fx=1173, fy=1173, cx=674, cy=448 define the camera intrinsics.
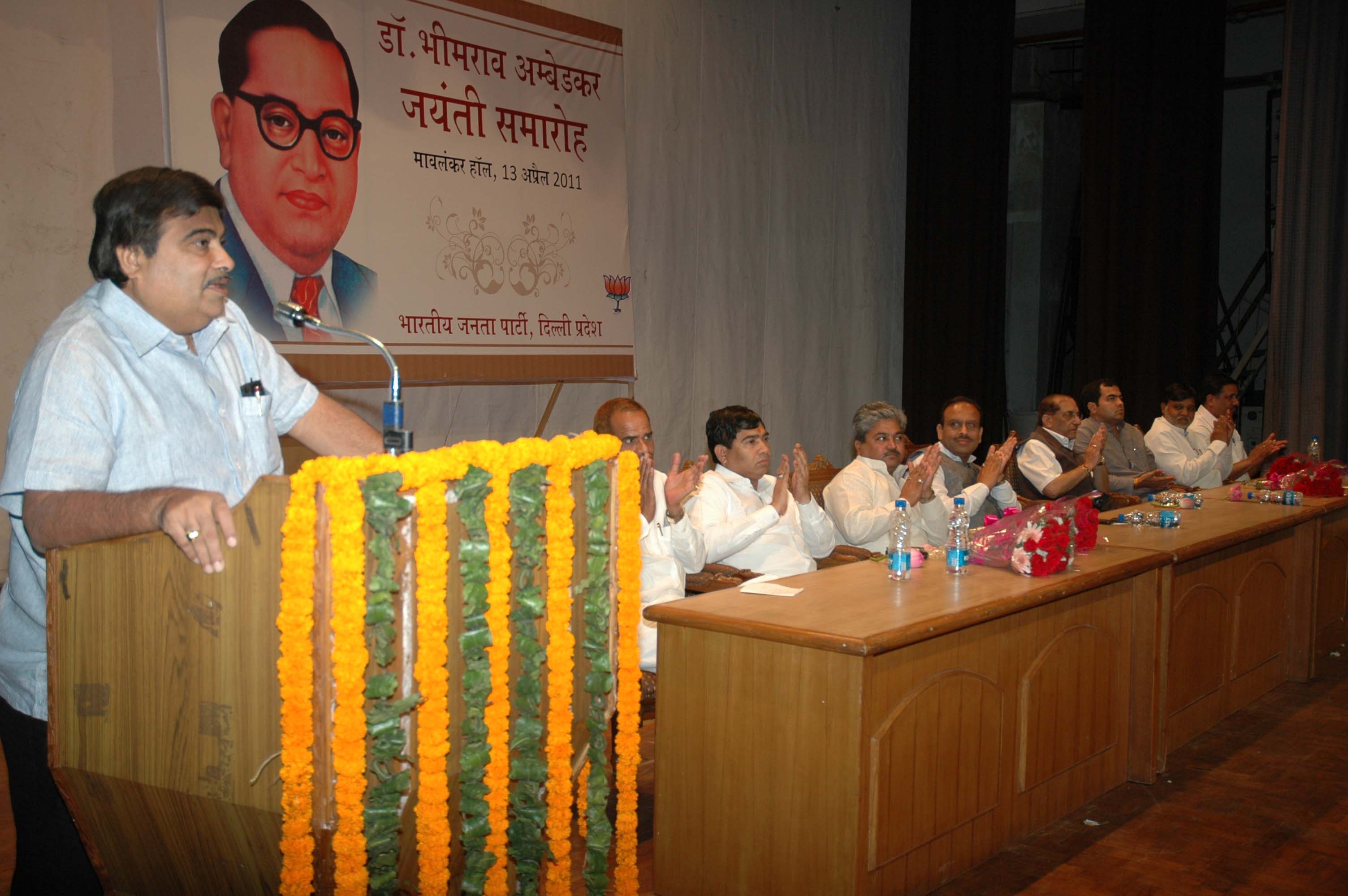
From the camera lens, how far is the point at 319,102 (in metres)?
4.64

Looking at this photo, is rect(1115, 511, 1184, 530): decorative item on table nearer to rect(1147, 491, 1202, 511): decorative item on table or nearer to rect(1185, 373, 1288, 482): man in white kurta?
rect(1147, 491, 1202, 511): decorative item on table

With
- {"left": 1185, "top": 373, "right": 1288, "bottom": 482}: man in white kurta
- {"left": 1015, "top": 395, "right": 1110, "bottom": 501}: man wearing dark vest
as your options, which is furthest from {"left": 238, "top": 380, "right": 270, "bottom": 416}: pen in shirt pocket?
{"left": 1185, "top": 373, "right": 1288, "bottom": 482}: man in white kurta

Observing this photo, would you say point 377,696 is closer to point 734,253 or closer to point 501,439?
point 501,439

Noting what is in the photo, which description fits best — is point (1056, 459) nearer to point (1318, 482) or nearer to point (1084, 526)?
point (1318, 482)

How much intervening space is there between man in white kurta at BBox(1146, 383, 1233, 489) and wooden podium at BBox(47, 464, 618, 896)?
20.9 feet

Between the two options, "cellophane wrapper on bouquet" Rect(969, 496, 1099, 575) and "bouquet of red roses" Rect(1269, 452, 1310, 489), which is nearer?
"cellophane wrapper on bouquet" Rect(969, 496, 1099, 575)

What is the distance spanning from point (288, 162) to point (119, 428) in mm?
3099

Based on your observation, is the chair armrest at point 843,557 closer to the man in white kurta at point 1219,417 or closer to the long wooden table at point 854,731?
the long wooden table at point 854,731

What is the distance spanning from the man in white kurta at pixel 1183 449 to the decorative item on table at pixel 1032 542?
4.01 metres

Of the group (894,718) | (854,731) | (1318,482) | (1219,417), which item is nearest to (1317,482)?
(1318,482)

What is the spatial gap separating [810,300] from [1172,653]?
461cm

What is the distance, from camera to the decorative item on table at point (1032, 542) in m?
3.29

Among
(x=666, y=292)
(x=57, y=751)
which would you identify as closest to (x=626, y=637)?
(x=57, y=751)

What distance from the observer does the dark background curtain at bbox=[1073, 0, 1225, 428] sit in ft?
26.4
